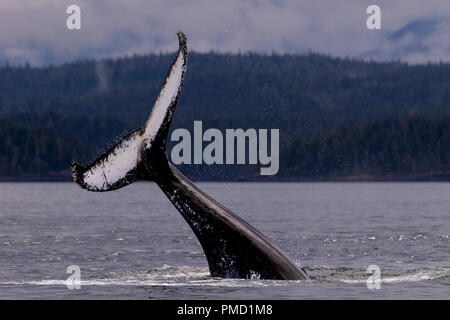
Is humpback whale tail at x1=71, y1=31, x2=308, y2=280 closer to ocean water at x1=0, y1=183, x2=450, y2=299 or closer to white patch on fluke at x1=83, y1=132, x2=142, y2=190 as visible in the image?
white patch on fluke at x1=83, y1=132, x2=142, y2=190

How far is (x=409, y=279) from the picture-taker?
26.8 meters

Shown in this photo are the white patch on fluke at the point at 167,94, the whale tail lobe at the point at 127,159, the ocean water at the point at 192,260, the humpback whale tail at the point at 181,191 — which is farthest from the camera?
the ocean water at the point at 192,260

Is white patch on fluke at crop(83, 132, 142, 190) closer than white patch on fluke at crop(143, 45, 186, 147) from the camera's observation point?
No

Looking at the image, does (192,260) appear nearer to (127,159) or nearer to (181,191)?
(181,191)

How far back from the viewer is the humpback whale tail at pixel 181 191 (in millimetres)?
20906

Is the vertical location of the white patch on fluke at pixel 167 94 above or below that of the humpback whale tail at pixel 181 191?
above

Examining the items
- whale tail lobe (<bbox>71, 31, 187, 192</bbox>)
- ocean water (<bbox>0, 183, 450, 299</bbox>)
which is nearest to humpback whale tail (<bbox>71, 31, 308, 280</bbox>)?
whale tail lobe (<bbox>71, 31, 187, 192</bbox>)

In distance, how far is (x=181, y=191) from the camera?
21.8 m

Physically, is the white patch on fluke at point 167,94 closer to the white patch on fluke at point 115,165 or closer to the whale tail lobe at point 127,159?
the whale tail lobe at point 127,159

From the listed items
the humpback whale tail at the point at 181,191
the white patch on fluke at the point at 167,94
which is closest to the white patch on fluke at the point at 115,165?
the humpback whale tail at the point at 181,191

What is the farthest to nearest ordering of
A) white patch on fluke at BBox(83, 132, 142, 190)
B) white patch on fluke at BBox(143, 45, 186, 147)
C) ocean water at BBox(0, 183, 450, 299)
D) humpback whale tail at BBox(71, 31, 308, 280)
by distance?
ocean water at BBox(0, 183, 450, 299) < white patch on fluke at BBox(83, 132, 142, 190) < humpback whale tail at BBox(71, 31, 308, 280) < white patch on fluke at BBox(143, 45, 186, 147)

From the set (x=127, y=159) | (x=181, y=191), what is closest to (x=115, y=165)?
(x=127, y=159)

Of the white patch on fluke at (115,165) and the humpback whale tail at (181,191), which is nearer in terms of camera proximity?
the humpback whale tail at (181,191)

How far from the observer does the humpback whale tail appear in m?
20.9
